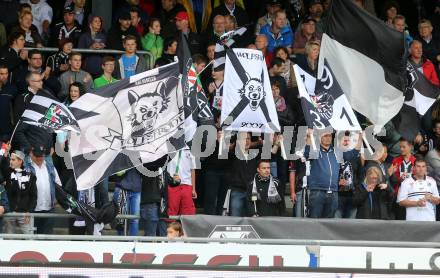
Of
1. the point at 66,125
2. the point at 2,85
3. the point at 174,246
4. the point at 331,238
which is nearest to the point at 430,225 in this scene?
the point at 331,238

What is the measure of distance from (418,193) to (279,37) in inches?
169

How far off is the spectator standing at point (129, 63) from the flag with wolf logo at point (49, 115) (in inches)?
103

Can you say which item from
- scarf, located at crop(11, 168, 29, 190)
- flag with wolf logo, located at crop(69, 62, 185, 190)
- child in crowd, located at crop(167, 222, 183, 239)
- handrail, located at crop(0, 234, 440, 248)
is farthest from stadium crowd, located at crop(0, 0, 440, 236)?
handrail, located at crop(0, 234, 440, 248)

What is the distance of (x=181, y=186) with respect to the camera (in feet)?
59.4

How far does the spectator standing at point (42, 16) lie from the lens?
21000 mm

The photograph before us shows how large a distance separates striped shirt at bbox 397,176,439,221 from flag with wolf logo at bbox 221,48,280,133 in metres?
2.02

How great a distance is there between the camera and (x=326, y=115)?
18156 mm

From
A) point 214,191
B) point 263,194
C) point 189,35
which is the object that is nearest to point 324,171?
point 263,194

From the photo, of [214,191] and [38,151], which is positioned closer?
[38,151]

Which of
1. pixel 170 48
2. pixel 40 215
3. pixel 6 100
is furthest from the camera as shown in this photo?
pixel 170 48

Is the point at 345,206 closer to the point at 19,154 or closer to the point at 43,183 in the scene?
the point at 43,183

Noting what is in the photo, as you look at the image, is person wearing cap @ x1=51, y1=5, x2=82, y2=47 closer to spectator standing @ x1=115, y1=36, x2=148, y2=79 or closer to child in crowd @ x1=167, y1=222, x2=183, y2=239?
spectator standing @ x1=115, y1=36, x2=148, y2=79

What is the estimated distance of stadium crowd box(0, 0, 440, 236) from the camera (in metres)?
17.6

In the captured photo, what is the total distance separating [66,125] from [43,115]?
0.34 m
